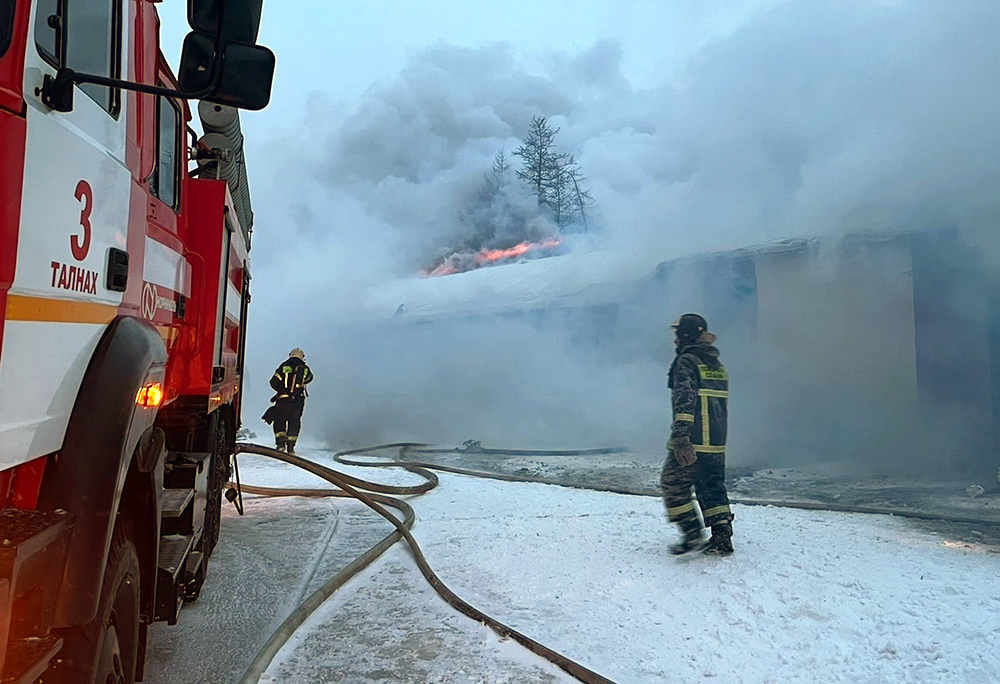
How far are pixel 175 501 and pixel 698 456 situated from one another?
3140mm

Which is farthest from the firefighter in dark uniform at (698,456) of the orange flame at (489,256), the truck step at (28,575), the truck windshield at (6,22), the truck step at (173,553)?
the orange flame at (489,256)

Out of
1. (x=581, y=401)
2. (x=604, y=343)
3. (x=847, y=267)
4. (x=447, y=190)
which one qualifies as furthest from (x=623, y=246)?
(x=447, y=190)

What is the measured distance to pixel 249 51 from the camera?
67.0 inches

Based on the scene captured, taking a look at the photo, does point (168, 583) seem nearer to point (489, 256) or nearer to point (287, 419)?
point (287, 419)

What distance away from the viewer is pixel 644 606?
3.85 m

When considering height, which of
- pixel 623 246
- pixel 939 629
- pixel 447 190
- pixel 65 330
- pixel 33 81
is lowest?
pixel 939 629

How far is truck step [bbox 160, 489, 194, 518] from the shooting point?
2824mm

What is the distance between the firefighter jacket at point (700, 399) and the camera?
4.68 metres

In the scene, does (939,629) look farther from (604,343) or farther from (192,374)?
(604,343)

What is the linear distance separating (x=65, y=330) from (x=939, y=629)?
3669 millimetres

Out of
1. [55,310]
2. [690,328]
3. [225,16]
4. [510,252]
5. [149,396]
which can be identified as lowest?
[149,396]

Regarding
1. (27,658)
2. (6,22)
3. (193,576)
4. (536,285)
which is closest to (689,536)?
(193,576)

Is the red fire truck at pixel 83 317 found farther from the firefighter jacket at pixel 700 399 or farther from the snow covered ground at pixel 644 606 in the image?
the firefighter jacket at pixel 700 399

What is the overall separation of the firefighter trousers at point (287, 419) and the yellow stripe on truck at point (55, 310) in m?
8.78
